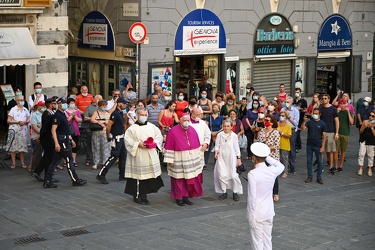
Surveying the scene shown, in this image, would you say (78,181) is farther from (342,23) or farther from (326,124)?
(342,23)

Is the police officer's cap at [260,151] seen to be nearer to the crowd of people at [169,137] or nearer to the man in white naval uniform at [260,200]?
the man in white naval uniform at [260,200]

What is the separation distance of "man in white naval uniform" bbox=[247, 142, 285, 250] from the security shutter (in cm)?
1635

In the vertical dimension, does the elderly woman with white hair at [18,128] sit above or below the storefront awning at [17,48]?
below

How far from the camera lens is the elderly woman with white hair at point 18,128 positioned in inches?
707

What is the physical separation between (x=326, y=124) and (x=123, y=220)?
22.6 feet

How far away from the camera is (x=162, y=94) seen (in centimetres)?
2067

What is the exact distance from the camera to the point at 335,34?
95.0ft

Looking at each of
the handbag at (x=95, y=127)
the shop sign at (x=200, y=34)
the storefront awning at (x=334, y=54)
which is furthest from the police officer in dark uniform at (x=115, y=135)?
the storefront awning at (x=334, y=54)

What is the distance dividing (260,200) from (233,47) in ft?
51.2

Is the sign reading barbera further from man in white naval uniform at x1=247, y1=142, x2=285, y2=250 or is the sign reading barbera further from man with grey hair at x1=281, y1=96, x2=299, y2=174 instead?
man in white naval uniform at x1=247, y1=142, x2=285, y2=250

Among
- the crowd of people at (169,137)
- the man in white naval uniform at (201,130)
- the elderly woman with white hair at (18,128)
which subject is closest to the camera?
the crowd of people at (169,137)

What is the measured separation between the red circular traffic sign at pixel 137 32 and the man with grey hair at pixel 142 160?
715 cm

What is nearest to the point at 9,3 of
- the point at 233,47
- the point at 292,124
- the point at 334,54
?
the point at 292,124

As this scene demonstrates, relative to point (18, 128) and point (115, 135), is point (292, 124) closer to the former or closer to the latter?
point (115, 135)
